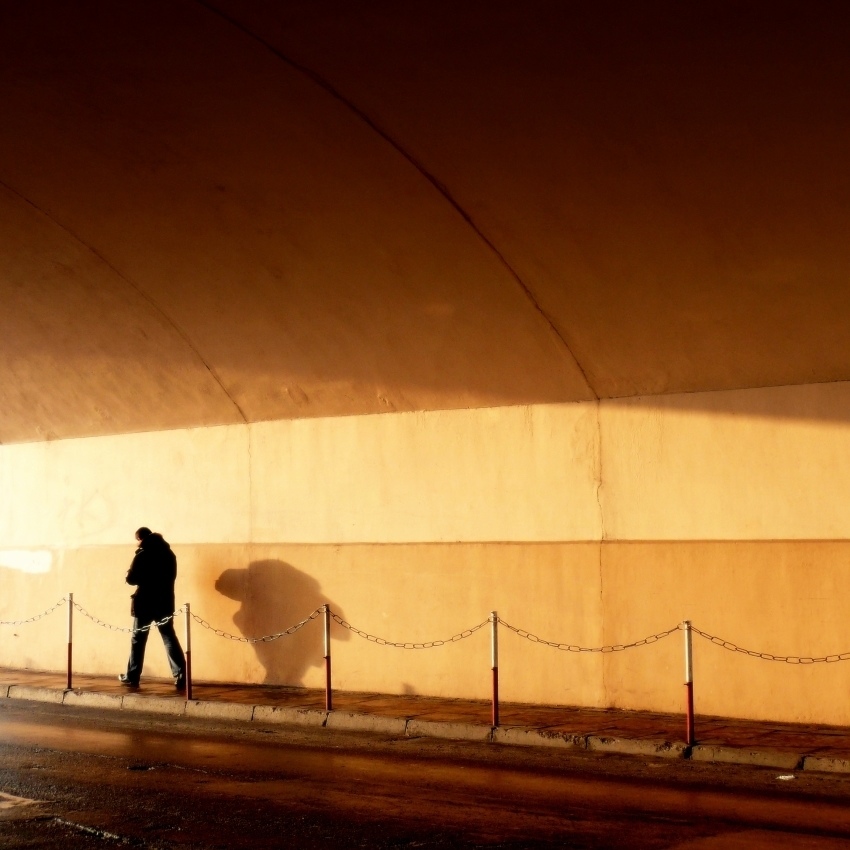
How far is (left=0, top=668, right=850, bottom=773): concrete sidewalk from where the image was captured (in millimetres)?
9633

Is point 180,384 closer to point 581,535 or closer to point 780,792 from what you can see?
point 581,535

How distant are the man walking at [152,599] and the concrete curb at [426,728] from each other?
2.57 feet

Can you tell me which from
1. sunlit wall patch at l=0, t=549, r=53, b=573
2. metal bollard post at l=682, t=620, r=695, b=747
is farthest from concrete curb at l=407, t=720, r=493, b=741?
sunlit wall patch at l=0, t=549, r=53, b=573

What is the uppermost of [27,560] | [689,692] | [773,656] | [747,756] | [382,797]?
[27,560]

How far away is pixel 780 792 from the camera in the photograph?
845 centimetres

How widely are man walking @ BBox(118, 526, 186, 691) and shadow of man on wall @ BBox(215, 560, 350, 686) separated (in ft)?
2.21

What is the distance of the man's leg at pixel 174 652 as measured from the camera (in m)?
14.3

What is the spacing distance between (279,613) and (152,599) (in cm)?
155

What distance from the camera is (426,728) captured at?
36.5 feet

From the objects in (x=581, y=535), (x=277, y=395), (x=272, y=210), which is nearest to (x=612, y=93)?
(x=272, y=210)

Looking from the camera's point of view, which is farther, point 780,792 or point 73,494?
point 73,494

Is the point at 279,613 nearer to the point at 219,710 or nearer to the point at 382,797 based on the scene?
the point at 219,710

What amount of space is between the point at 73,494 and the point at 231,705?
527cm

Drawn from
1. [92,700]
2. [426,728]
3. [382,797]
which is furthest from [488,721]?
[92,700]
